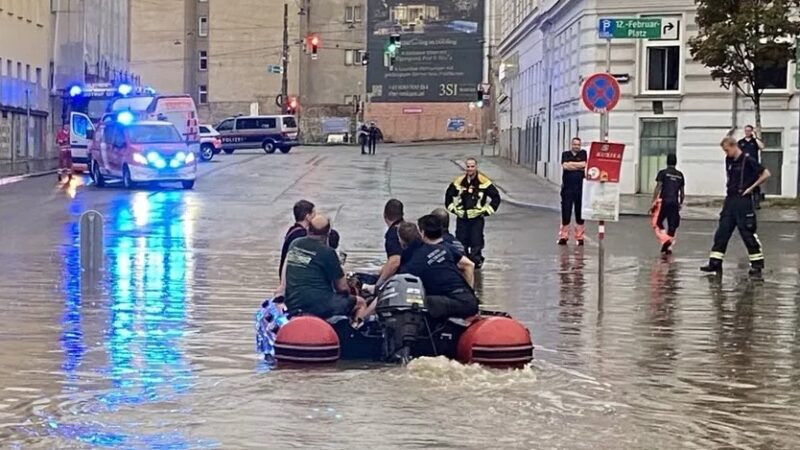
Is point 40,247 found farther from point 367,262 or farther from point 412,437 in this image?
point 412,437

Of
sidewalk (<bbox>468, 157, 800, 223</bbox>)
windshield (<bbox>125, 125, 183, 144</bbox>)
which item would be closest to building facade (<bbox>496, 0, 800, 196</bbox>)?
sidewalk (<bbox>468, 157, 800, 223</bbox>)

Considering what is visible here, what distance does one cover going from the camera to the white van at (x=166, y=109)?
5016 cm

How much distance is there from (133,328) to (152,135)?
24665mm

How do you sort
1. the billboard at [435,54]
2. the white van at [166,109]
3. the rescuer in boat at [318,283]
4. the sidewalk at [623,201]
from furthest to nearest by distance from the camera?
the billboard at [435,54], the white van at [166,109], the sidewalk at [623,201], the rescuer in boat at [318,283]

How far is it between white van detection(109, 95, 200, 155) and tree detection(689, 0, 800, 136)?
22.0 m

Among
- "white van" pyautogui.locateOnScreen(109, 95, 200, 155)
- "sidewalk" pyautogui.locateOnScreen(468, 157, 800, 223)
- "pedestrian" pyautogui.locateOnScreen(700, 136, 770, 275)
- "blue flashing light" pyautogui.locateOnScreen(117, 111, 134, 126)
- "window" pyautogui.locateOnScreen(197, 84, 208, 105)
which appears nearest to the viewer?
"pedestrian" pyautogui.locateOnScreen(700, 136, 770, 275)

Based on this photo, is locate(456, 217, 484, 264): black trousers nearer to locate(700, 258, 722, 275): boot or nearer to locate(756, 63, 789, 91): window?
locate(700, 258, 722, 275): boot

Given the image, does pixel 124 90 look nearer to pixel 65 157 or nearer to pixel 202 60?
pixel 65 157

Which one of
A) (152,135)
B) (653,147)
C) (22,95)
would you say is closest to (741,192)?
(653,147)

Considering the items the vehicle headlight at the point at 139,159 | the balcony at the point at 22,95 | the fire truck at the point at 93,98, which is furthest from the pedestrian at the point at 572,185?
the balcony at the point at 22,95

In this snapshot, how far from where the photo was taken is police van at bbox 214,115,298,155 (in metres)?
67.3

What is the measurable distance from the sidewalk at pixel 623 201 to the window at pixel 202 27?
5483 centimetres

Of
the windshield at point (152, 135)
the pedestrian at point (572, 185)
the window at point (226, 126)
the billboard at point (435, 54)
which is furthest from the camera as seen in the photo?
the billboard at point (435, 54)

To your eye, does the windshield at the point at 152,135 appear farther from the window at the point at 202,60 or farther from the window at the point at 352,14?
the window at the point at 202,60
